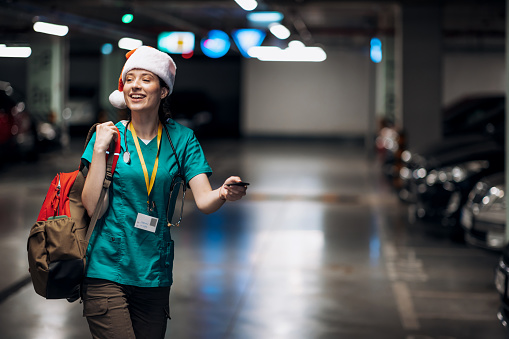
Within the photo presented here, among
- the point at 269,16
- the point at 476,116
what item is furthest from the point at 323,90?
the point at 476,116

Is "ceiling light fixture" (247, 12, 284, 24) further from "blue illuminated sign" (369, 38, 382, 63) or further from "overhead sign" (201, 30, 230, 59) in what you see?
"overhead sign" (201, 30, 230, 59)

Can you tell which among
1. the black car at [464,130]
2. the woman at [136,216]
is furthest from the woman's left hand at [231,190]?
the black car at [464,130]

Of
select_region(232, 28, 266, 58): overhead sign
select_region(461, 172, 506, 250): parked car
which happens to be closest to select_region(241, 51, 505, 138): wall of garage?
select_region(232, 28, 266, 58): overhead sign

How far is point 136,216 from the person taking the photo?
3.03 m

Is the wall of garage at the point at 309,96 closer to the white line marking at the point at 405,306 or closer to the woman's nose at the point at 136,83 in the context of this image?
the white line marking at the point at 405,306

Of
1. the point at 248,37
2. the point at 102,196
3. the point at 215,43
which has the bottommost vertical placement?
the point at 102,196

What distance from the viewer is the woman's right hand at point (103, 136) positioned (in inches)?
114

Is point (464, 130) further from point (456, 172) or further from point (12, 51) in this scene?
point (12, 51)

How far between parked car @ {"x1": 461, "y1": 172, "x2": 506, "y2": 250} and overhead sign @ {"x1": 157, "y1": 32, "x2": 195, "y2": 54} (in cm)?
1643

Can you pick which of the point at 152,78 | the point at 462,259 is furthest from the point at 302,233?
the point at 152,78

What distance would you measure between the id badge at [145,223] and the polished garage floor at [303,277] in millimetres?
2278

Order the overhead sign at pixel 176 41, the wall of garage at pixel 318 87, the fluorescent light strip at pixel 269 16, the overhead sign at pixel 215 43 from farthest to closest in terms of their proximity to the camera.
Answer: the wall of garage at pixel 318 87, the overhead sign at pixel 215 43, the overhead sign at pixel 176 41, the fluorescent light strip at pixel 269 16

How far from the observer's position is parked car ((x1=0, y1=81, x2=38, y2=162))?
16125mm

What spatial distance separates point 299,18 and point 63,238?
16577mm
